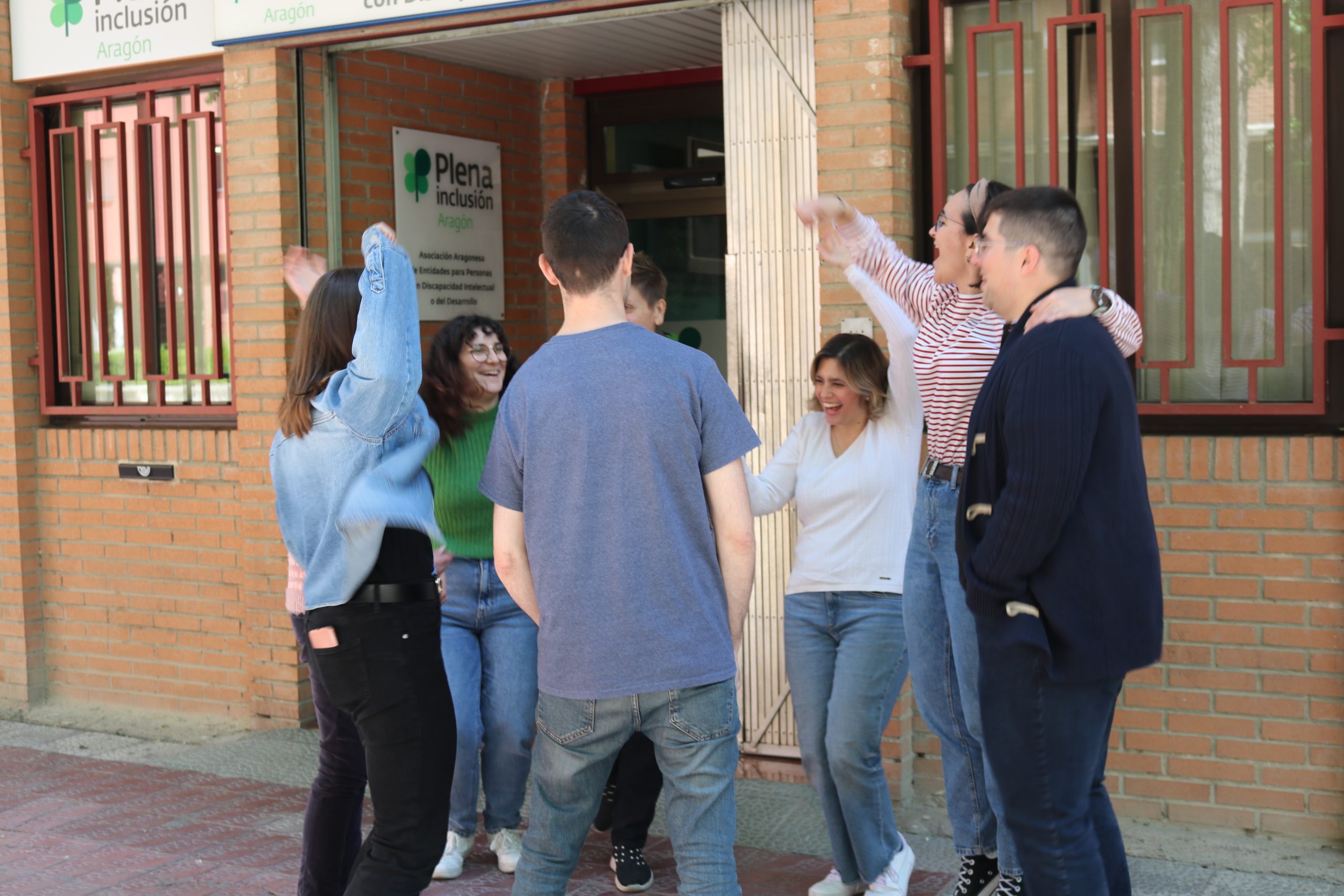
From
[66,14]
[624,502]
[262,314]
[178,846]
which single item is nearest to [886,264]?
[624,502]

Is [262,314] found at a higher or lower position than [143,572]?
higher

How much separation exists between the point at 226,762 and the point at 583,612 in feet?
12.8

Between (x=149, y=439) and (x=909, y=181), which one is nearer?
(x=909, y=181)

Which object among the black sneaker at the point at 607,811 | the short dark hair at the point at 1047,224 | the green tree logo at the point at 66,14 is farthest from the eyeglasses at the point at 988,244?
the green tree logo at the point at 66,14

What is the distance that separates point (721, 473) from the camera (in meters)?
3.20

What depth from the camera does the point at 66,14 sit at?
7.38 metres

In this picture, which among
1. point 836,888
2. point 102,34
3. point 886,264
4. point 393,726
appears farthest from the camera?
point 102,34

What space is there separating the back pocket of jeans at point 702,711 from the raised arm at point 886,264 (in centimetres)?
169

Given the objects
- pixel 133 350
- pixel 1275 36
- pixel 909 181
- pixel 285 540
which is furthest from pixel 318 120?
pixel 1275 36

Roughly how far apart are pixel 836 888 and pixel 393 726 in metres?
1.65

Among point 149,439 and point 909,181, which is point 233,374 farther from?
point 909,181

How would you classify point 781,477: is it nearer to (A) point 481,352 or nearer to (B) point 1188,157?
(A) point 481,352

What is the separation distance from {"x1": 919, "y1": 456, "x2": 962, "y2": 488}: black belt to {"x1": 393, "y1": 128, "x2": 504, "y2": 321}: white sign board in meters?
3.65

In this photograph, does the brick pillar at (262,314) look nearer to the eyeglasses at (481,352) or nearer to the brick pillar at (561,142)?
the brick pillar at (561,142)
